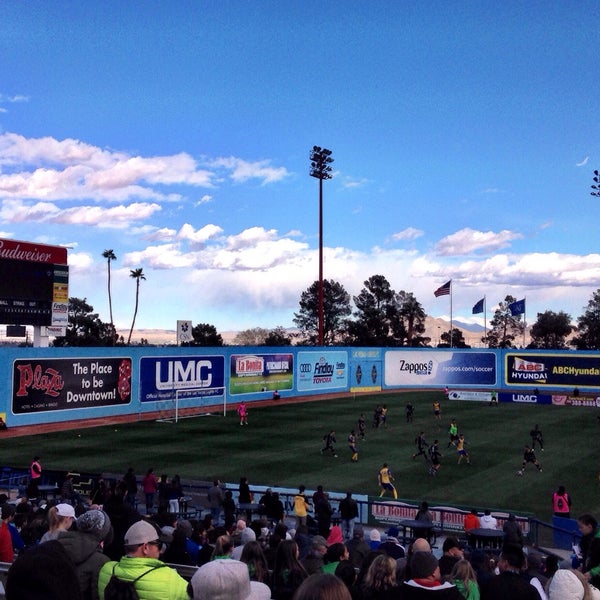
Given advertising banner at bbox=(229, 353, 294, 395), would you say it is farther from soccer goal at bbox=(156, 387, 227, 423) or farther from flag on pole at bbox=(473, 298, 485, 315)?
flag on pole at bbox=(473, 298, 485, 315)

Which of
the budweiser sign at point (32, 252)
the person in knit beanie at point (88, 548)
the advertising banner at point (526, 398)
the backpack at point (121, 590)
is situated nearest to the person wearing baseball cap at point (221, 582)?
the backpack at point (121, 590)

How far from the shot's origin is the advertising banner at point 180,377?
5233 centimetres

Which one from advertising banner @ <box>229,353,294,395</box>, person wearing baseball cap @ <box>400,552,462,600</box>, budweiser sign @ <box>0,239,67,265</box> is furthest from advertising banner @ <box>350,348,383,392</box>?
person wearing baseball cap @ <box>400,552,462,600</box>

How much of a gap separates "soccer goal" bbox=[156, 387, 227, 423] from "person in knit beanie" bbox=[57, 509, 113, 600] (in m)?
44.0

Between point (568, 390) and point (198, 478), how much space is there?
53146 millimetres

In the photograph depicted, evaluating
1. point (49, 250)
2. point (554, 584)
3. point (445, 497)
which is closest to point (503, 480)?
point (445, 497)

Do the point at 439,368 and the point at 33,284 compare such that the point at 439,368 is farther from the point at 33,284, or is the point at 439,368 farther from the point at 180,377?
the point at 33,284

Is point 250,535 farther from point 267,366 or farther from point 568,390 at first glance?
point 568,390

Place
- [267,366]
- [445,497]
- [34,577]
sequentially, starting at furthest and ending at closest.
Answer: [267,366] < [445,497] < [34,577]

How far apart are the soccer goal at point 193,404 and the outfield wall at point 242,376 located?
96mm

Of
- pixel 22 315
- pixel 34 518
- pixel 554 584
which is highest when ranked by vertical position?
pixel 22 315

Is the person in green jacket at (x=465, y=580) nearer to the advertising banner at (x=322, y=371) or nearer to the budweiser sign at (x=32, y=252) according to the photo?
the budweiser sign at (x=32, y=252)

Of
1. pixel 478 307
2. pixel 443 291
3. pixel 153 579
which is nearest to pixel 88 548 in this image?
pixel 153 579

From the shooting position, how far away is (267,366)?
64.4 meters
